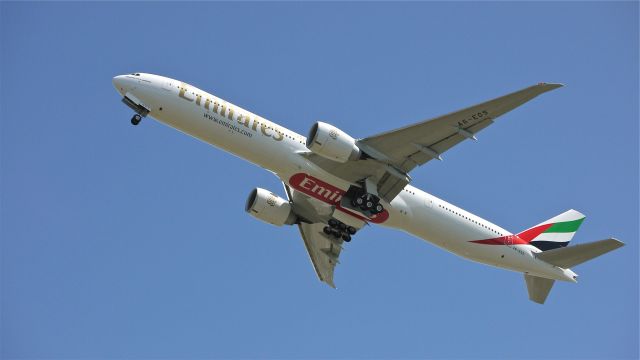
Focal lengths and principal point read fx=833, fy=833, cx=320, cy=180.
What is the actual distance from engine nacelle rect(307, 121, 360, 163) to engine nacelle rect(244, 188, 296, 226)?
728 cm

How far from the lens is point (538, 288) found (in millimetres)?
41781

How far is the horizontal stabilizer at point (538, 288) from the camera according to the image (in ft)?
137

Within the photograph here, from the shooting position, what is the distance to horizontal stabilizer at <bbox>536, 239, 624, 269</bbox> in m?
36.5

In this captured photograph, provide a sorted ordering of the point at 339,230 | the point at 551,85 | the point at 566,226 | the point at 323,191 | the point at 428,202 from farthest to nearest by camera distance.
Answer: the point at 566,226
the point at 339,230
the point at 428,202
the point at 323,191
the point at 551,85

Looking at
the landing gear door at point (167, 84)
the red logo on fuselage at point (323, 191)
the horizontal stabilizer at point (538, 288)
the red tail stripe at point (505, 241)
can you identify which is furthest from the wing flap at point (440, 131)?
the horizontal stabilizer at point (538, 288)

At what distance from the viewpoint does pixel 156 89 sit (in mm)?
36062

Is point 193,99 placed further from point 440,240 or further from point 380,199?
point 440,240

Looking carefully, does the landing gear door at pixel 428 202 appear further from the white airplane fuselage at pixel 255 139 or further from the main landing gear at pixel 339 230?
the main landing gear at pixel 339 230

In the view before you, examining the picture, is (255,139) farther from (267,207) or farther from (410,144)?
(410,144)

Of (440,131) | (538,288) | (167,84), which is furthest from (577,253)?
(167,84)

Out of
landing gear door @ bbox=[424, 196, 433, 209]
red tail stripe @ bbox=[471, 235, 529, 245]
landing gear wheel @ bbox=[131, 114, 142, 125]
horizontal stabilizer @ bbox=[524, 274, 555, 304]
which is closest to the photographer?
landing gear wheel @ bbox=[131, 114, 142, 125]

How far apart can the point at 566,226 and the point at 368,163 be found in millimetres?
12856

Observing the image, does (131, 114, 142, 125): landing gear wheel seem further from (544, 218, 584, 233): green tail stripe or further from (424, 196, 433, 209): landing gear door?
(544, 218, 584, 233): green tail stripe

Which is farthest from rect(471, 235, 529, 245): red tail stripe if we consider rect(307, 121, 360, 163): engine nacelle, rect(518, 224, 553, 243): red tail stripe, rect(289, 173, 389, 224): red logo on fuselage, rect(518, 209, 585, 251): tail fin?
rect(307, 121, 360, 163): engine nacelle
